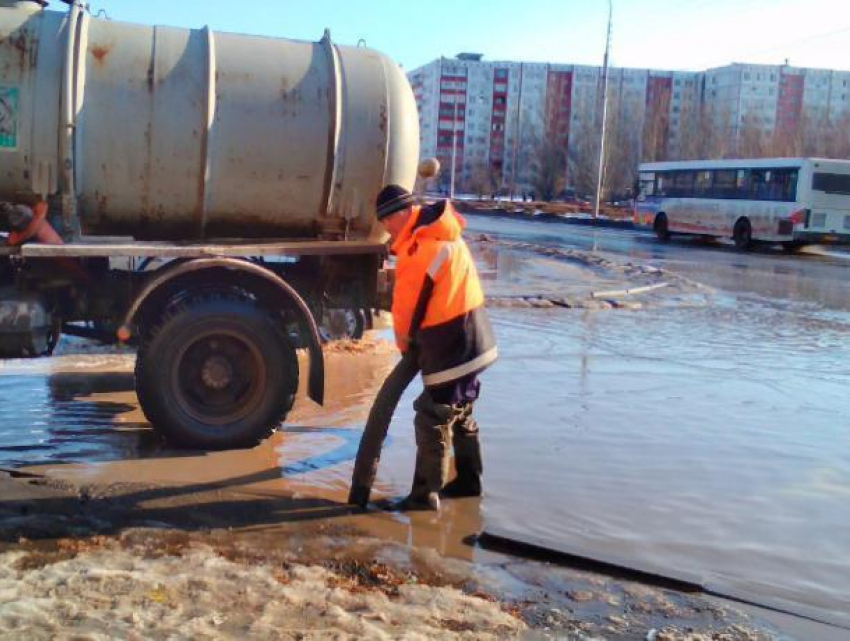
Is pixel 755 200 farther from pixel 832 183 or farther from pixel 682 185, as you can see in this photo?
pixel 682 185

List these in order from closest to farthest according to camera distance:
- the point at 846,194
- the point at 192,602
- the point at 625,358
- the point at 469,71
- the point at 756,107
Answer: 1. the point at 192,602
2. the point at 625,358
3. the point at 846,194
4. the point at 756,107
5. the point at 469,71

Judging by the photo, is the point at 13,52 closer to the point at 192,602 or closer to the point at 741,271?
the point at 192,602

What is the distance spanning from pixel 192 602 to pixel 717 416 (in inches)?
210

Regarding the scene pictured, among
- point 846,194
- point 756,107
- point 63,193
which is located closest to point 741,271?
point 846,194

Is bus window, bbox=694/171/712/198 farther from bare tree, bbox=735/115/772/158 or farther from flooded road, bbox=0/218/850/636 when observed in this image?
bare tree, bbox=735/115/772/158

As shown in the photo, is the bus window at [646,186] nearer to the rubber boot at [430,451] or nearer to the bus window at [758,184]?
the bus window at [758,184]

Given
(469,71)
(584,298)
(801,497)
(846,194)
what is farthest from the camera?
(469,71)

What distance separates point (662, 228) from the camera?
35969mm

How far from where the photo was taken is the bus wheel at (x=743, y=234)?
3077cm

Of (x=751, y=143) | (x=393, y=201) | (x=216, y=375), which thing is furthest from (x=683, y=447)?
(x=751, y=143)

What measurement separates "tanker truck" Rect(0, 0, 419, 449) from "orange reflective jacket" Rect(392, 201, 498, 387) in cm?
127

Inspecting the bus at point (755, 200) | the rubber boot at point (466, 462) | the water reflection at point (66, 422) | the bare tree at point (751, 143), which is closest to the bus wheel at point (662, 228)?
the bus at point (755, 200)

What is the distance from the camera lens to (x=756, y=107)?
109250mm

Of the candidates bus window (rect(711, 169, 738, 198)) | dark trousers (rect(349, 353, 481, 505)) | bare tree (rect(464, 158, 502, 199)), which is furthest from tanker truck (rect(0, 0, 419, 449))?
bare tree (rect(464, 158, 502, 199))
